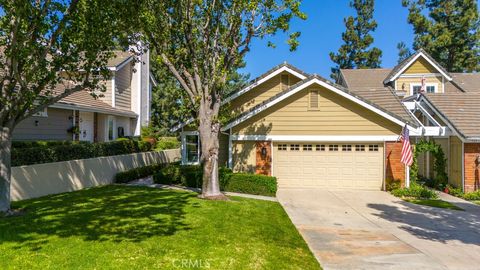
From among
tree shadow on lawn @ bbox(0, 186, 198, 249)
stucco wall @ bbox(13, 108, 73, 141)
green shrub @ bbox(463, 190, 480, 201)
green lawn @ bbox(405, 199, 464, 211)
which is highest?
stucco wall @ bbox(13, 108, 73, 141)

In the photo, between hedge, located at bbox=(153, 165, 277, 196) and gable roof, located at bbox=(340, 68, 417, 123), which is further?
gable roof, located at bbox=(340, 68, 417, 123)

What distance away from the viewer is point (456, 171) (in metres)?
17.0

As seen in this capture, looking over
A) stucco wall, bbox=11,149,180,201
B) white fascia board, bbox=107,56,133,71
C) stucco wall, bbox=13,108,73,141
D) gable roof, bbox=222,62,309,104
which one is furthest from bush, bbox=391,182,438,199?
white fascia board, bbox=107,56,133,71

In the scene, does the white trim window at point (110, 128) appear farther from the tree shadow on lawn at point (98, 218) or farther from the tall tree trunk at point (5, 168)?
the tall tree trunk at point (5, 168)

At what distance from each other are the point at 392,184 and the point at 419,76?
13.7 m

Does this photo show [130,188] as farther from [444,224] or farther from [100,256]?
[444,224]

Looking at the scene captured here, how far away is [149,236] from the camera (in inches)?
311

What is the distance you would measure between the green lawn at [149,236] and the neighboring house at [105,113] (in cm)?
584

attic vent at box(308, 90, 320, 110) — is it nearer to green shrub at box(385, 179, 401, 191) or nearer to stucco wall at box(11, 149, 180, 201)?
green shrub at box(385, 179, 401, 191)

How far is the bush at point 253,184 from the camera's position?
1498cm

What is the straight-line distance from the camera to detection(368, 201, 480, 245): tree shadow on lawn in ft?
31.1

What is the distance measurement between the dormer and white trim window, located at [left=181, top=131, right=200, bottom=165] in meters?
15.5

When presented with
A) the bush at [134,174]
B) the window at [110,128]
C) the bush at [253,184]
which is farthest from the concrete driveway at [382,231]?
the window at [110,128]

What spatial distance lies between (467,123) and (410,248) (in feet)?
36.1
